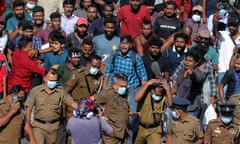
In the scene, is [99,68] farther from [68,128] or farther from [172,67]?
[68,128]

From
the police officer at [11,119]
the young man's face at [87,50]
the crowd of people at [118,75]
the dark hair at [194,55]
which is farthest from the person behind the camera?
the young man's face at [87,50]

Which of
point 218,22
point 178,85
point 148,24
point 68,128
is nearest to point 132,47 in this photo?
point 148,24

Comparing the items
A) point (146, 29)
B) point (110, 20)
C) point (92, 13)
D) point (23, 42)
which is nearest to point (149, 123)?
point (146, 29)

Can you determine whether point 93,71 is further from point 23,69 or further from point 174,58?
point 174,58

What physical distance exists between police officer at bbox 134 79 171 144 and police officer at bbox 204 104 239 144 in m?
1.07

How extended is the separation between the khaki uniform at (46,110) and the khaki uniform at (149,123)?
1256mm

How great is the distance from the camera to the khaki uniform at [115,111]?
12.8 m

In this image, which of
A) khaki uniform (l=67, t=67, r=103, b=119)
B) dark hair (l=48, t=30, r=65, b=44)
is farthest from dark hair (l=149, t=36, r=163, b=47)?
dark hair (l=48, t=30, r=65, b=44)

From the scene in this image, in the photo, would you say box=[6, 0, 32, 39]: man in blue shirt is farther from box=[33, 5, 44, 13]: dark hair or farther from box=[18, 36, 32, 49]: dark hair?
box=[18, 36, 32, 49]: dark hair

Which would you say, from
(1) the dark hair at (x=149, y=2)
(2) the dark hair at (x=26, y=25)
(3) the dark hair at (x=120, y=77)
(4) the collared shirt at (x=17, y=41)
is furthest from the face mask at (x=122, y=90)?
(1) the dark hair at (x=149, y=2)

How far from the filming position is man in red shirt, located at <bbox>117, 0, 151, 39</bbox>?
16.4m

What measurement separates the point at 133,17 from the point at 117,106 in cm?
405

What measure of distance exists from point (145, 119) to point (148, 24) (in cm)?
282

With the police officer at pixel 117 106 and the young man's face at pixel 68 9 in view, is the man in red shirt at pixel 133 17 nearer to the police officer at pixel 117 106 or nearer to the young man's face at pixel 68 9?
the young man's face at pixel 68 9
